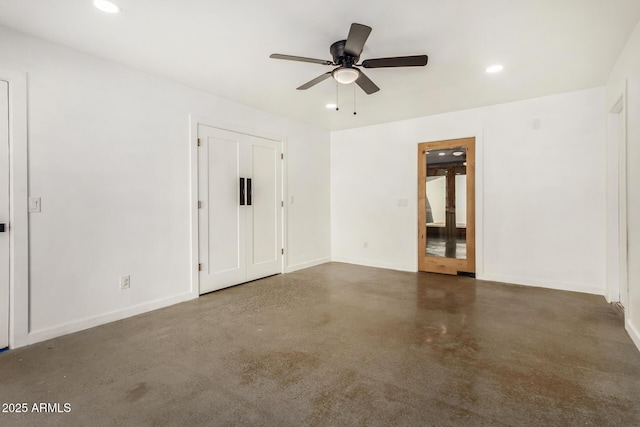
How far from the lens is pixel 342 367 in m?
2.22

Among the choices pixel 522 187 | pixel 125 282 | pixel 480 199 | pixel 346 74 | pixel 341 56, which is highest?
pixel 341 56

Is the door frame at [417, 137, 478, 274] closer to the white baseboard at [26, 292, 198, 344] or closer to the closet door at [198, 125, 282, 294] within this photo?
the closet door at [198, 125, 282, 294]

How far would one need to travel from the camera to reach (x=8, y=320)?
2.52 m

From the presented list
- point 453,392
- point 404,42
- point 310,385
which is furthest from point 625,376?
point 404,42

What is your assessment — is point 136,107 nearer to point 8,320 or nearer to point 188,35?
point 188,35

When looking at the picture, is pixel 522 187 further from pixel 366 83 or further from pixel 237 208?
pixel 237 208

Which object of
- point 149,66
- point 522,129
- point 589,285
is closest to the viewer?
point 149,66

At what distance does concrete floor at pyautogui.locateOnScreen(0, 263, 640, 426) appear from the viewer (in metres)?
1.73

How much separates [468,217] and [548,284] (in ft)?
4.31

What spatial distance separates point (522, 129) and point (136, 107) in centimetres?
479

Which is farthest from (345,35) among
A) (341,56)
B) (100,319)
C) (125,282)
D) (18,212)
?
(100,319)

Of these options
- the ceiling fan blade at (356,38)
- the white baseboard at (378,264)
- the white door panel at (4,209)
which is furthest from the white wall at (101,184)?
the white baseboard at (378,264)

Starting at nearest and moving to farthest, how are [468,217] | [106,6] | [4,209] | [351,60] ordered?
[106,6] → [4,209] → [351,60] → [468,217]

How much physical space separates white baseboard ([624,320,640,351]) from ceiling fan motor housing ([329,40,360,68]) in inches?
123
